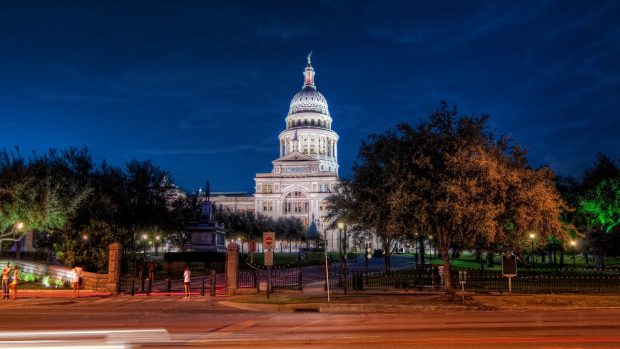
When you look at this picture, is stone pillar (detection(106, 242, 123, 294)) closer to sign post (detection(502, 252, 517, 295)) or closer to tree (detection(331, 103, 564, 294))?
tree (detection(331, 103, 564, 294))

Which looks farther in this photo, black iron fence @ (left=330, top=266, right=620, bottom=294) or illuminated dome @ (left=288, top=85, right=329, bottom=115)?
illuminated dome @ (left=288, top=85, right=329, bottom=115)

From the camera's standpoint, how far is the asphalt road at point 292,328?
45.0ft

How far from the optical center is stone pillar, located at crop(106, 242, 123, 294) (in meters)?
33.3

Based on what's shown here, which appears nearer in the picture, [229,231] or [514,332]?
[514,332]

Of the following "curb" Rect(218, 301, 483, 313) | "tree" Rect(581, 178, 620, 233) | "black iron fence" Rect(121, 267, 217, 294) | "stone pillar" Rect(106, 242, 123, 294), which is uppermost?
"tree" Rect(581, 178, 620, 233)

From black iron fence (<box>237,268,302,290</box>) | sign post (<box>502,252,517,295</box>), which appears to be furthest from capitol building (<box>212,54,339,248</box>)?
sign post (<box>502,252,517,295</box>)

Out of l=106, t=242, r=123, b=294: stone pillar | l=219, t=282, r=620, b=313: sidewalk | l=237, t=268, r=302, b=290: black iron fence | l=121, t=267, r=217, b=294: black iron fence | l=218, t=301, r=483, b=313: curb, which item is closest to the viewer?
l=218, t=301, r=483, b=313: curb

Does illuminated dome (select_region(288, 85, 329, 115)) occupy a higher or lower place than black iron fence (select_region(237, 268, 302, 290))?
higher

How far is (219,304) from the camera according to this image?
27.9 meters

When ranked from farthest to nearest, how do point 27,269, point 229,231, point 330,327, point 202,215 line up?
point 229,231 → point 202,215 → point 27,269 → point 330,327

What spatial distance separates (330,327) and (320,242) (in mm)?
104988

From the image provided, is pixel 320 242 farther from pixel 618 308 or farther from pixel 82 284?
pixel 618 308

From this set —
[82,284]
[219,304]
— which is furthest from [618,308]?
[82,284]

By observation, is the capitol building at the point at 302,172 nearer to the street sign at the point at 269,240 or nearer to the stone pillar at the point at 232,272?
the stone pillar at the point at 232,272
